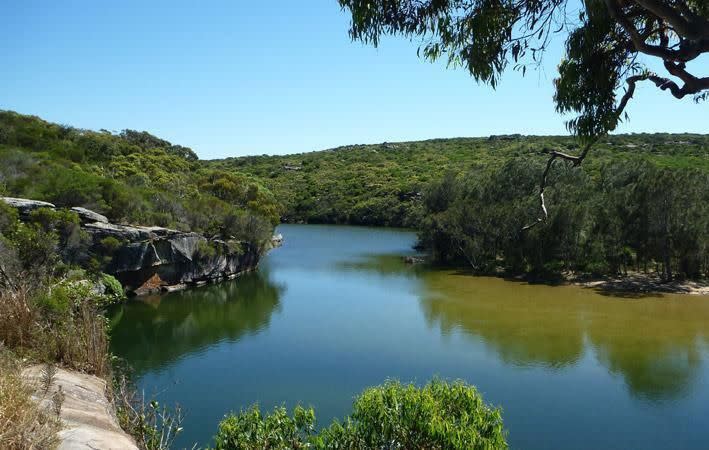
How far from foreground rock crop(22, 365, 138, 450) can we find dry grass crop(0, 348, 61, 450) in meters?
0.13

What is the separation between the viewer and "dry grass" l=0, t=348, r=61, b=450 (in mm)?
2945

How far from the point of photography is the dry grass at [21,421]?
116 inches

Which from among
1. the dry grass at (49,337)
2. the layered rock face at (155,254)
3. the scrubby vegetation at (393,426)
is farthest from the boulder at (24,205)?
the scrubby vegetation at (393,426)

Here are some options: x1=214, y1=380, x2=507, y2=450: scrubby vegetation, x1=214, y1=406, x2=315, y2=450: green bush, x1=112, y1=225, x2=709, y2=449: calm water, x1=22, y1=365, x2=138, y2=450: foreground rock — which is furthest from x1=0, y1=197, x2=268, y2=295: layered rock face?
x1=22, y1=365, x2=138, y2=450: foreground rock

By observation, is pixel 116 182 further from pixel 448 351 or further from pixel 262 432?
pixel 262 432

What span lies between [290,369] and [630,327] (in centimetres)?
1322

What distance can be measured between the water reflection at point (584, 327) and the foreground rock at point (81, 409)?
43.2 feet

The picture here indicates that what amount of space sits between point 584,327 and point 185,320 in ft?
50.9

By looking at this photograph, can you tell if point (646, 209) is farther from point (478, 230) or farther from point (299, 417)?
point (299, 417)

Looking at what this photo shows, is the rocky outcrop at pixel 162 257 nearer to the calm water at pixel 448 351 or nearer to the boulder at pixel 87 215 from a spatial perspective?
the boulder at pixel 87 215

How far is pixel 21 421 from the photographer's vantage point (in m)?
3.07

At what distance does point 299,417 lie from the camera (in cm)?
677

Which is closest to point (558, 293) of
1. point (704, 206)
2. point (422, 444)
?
point (704, 206)

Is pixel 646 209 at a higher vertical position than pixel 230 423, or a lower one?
higher
